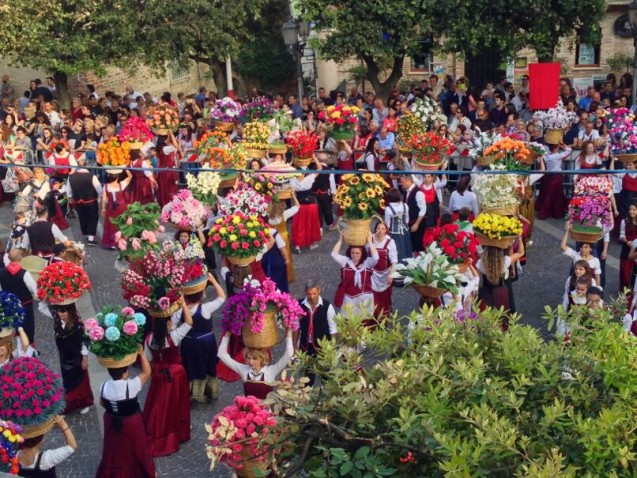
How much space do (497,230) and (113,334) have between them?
16.3ft

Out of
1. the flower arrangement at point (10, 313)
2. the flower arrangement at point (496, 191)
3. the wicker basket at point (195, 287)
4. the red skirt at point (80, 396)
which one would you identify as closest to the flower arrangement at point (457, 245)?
the flower arrangement at point (496, 191)

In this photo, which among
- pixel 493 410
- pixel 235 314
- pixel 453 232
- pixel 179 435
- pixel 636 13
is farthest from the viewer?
pixel 636 13

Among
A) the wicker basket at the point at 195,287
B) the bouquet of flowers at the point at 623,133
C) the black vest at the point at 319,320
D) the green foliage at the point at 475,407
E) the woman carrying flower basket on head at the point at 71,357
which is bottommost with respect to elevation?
the woman carrying flower basket on head at the point at 71,357

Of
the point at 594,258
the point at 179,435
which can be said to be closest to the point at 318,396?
the point at 179,435

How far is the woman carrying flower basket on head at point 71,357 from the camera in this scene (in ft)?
35.4

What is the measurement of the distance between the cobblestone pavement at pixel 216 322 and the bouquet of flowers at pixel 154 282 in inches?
59.3

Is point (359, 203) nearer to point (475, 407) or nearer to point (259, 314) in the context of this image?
point (259, 314)

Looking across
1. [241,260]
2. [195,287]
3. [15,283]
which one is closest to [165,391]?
[195,287]

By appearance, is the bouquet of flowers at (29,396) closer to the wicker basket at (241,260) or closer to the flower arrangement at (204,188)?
the wicker basket at (241,260)

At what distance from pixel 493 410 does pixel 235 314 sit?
4747 millimetres

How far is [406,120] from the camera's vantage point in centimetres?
1627

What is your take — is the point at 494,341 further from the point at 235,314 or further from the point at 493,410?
the point at 235,314

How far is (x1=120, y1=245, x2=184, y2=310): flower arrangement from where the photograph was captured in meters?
9.79

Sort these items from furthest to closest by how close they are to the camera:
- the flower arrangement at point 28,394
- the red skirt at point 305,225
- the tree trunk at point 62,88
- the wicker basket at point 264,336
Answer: the tree trunk at point 62,88 → the red skirt at point 305,225 → the wicker basket at point 264,336 → the flower arrangement at point 28,394
